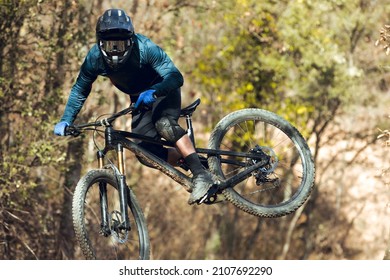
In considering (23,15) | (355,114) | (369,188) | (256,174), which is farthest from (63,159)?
(369,188)

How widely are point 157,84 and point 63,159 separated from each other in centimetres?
673

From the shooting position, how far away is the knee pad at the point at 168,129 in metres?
8.06

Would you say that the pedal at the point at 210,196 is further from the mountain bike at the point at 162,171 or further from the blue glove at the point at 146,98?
the blue glove at the point at 146,98

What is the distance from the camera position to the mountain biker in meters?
7.55

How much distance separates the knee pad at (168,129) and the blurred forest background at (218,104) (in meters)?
2.35

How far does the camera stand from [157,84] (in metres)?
7.74

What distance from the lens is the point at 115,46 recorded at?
7551 mm

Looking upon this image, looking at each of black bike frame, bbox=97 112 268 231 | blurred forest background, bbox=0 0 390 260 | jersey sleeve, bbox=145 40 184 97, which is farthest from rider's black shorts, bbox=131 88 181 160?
blurred forest background, bbox=0 0 390 260

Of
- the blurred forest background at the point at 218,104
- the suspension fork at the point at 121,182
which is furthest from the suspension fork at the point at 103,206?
the blurred forest background at the point at 218,104

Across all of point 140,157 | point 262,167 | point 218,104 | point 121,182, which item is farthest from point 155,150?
point 218,104

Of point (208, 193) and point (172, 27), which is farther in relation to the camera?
point (172, 27)

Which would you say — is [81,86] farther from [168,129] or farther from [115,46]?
[168,129]

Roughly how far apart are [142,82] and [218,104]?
16875mm

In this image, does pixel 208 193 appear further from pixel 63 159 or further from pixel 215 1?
pixel 215 1
